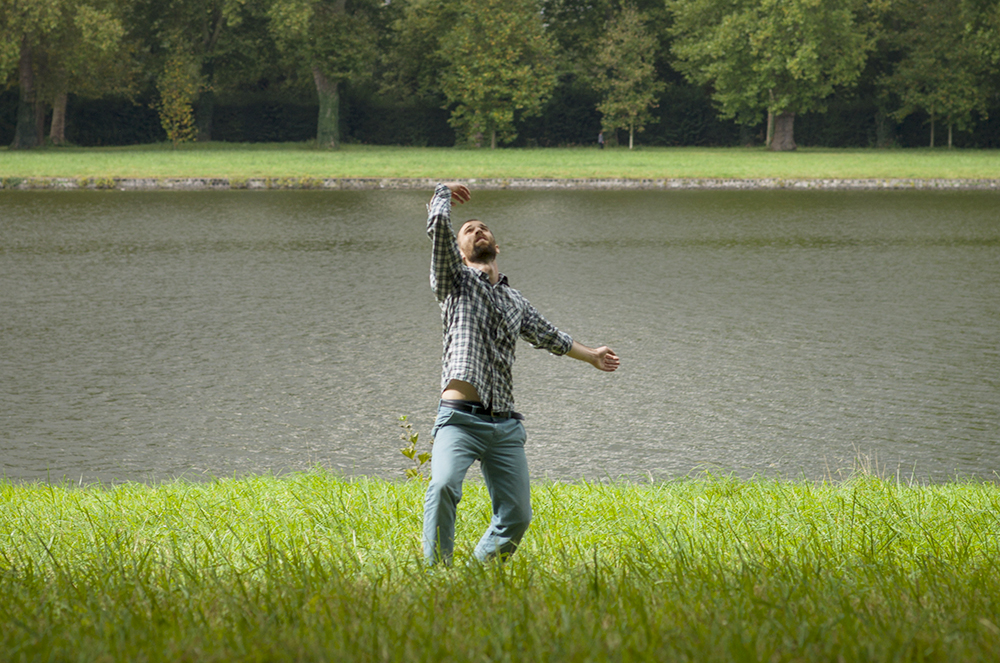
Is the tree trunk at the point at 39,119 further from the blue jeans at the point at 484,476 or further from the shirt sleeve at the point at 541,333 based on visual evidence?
the blue jeans at the point at 484,476

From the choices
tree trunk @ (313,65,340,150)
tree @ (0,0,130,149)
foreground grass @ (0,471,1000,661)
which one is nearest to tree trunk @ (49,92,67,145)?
tree @ (0,0,130,149)

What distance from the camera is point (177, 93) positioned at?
50094 millimetres

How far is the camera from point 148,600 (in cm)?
308

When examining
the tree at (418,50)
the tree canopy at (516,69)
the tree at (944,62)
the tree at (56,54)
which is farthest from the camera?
the tree at (418,50)

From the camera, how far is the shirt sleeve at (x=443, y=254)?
414cm

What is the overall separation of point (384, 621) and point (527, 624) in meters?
0.38

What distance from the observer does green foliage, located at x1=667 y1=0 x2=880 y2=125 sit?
49.5 metres

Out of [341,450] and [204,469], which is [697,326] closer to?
[341,450]

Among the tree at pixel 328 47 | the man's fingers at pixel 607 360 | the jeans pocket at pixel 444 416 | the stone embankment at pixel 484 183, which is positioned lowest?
the jeans pocket at pixel 444 416

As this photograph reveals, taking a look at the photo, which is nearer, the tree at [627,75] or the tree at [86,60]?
the tree at [86,60]

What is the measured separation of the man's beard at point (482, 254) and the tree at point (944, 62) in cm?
5255

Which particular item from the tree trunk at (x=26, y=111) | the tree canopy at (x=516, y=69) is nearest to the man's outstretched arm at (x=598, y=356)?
the tree canopy at (x=516, y=69)

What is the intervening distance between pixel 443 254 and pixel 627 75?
52.6 meters

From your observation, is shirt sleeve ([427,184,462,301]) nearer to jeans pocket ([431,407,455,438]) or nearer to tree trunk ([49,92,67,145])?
jeans pocket ([431,407,455,438])
